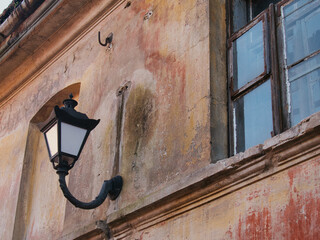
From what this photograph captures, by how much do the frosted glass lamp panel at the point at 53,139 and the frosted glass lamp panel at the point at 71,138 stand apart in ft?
0.21

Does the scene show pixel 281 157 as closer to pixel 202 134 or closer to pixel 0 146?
pixel 202 134

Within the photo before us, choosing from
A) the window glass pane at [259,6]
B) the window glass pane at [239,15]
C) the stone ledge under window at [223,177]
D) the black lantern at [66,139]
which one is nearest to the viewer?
the stone ledge under window at [223,177]

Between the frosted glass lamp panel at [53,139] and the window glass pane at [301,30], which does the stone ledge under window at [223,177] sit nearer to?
the frosted glass lamp panel at [53,139]

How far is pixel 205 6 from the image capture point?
20.5ft

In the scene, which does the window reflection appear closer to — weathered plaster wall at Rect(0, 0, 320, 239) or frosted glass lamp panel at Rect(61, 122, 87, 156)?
weathered plaster wall at Rect(0, 0, 320, 239)

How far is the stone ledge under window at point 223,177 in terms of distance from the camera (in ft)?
14.9

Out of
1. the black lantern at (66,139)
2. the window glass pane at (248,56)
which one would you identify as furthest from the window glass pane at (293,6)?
the black lantern at (66,139)

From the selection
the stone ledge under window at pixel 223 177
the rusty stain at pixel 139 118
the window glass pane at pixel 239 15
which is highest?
the window glass pane at pixel 239 15

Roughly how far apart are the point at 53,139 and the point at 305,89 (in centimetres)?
222

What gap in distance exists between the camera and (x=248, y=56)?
231 inches

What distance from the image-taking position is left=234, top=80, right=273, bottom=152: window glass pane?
5.36 metres

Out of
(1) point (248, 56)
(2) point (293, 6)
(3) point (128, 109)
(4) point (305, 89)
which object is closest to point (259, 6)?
(1) point (248, 56)

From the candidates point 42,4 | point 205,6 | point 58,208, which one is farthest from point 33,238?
point 205,6

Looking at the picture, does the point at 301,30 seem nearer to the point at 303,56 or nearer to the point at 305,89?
the point at 303,56
